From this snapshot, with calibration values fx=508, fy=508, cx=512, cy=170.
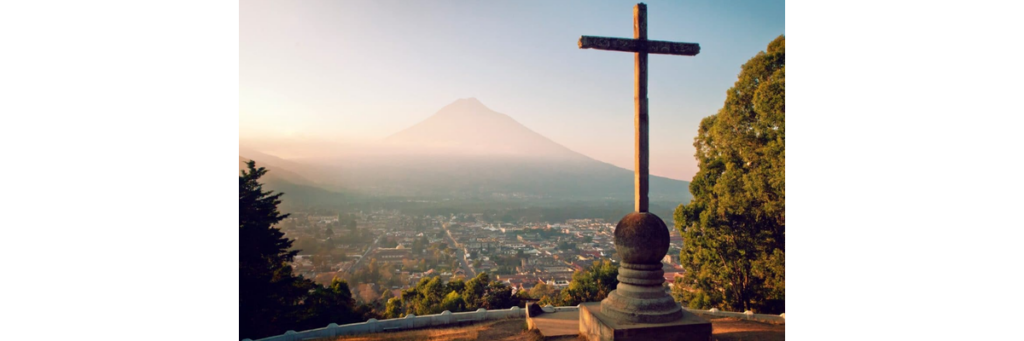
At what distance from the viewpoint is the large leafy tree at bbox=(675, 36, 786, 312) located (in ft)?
39.8

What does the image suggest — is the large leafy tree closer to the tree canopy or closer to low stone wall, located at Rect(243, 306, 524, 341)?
low stone wall, located at Rect(243, 306, 524, 341)

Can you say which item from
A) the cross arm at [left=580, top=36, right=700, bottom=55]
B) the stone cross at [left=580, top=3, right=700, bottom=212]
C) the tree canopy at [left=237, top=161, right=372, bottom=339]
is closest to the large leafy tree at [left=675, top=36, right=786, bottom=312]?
the cross arm at [left=580, top=36, right=700, bottom=55]

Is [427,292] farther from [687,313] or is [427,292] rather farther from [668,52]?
[668,52]

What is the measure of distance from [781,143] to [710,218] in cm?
274

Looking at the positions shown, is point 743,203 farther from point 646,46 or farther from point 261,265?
point 261,265

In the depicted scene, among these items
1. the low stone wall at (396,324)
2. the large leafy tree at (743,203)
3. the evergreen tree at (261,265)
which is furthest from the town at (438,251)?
the low stone wall at (396,324)

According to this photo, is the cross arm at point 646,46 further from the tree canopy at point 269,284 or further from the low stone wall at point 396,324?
the tree canopy at point 269,284

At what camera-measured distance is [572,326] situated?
7668 mm

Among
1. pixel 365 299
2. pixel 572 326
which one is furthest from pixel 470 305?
pixel 365 299

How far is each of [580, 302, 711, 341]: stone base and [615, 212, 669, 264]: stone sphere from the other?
2.77 feet

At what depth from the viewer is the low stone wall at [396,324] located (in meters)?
8.30

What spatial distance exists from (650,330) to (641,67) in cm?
359

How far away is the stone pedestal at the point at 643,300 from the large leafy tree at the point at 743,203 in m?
6.33

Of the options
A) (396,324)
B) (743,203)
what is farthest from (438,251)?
(396,324)
